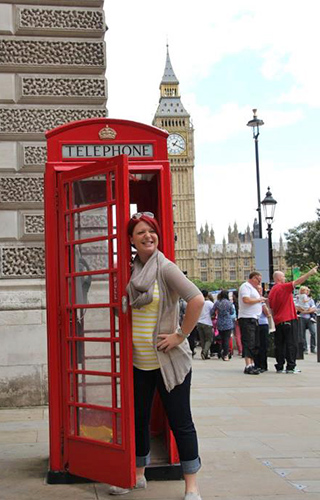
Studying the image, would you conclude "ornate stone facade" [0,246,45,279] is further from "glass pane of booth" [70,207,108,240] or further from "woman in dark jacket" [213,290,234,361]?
"woman in dark jacket" [213,290,234,361]

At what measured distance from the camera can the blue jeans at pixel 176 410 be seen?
4.46 meters

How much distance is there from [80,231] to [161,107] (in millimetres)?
138729

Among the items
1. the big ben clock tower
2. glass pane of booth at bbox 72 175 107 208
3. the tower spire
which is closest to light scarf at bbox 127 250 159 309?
glass pane of booth at bbox 72 175 107 208

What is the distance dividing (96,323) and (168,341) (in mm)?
649

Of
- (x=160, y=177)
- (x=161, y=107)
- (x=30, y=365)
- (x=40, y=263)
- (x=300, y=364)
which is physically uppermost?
(x=161, y=107)

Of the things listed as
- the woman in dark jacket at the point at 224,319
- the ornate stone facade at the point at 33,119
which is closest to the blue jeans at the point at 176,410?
the ornate stone facade at the point at 33,119

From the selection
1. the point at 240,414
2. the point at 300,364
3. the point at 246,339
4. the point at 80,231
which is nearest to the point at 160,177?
the point at 80,231

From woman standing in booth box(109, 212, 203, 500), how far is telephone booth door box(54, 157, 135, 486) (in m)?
0.10

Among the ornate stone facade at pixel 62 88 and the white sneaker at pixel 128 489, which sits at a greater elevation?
the ornate stone facade at pixel 62 88

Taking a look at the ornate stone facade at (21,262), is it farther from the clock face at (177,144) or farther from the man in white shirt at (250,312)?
the clock face at (177,144)

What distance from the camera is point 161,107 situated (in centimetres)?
14075

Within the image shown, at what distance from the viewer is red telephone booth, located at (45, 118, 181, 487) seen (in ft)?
15.0

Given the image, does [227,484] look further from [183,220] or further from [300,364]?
[183,220]

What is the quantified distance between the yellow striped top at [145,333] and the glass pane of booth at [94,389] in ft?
0.95
